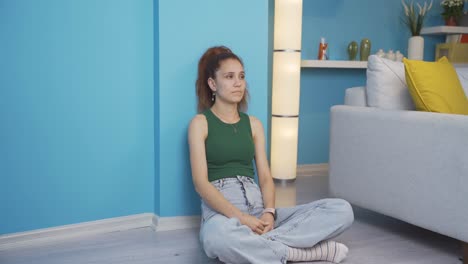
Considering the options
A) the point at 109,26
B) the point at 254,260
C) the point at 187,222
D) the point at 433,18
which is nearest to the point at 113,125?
the point at 109,26

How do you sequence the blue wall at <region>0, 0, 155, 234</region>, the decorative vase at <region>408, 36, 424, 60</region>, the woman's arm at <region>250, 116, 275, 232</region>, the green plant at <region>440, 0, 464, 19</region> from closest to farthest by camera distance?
the blue wall at <region>0, 0, 155, 234</region> < the woman's arm at <region>250, 116, 275, 232</region> < the decorative vase at <region>408, 36, 424, 60</region> < the green plant at <region>440, 0, 464, 19</region>

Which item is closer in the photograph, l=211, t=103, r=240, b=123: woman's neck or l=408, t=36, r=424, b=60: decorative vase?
l=211, t=103, r=240, b=123: woman's neck

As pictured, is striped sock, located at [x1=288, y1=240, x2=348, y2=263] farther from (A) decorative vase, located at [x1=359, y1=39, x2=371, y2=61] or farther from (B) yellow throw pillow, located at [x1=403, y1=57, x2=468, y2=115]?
(A) decorative vase, located at [x1=359, y1=39, x2=371, y2=61]

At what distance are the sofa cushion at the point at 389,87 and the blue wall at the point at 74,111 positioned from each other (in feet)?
3.58

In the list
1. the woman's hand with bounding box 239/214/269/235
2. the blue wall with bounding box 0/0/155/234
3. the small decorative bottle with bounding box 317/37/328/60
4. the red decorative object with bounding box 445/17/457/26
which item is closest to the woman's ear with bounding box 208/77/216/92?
the blue wall with bounding box 0/0/155/234

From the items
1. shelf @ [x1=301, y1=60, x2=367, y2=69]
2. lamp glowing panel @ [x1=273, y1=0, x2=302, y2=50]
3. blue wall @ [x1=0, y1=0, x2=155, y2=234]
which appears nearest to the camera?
blue wall @ [x1=0, y1=0, x2=155, y2=234]

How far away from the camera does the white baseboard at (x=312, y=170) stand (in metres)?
3.71

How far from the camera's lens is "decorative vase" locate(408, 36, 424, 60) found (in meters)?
3.82

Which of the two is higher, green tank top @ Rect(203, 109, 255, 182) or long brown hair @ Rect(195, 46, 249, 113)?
long brown hair @ Rect(195, 46, 249, 113)

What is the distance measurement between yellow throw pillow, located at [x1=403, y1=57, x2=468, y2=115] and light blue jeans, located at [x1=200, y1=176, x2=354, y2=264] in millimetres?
653

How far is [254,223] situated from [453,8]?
318 centimetres

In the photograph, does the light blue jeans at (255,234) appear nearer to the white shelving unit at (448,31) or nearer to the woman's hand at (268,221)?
the woman's hand at (268,221)

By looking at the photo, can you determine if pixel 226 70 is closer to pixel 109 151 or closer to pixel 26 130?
pixel 109 151

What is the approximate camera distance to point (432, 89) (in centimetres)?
210
